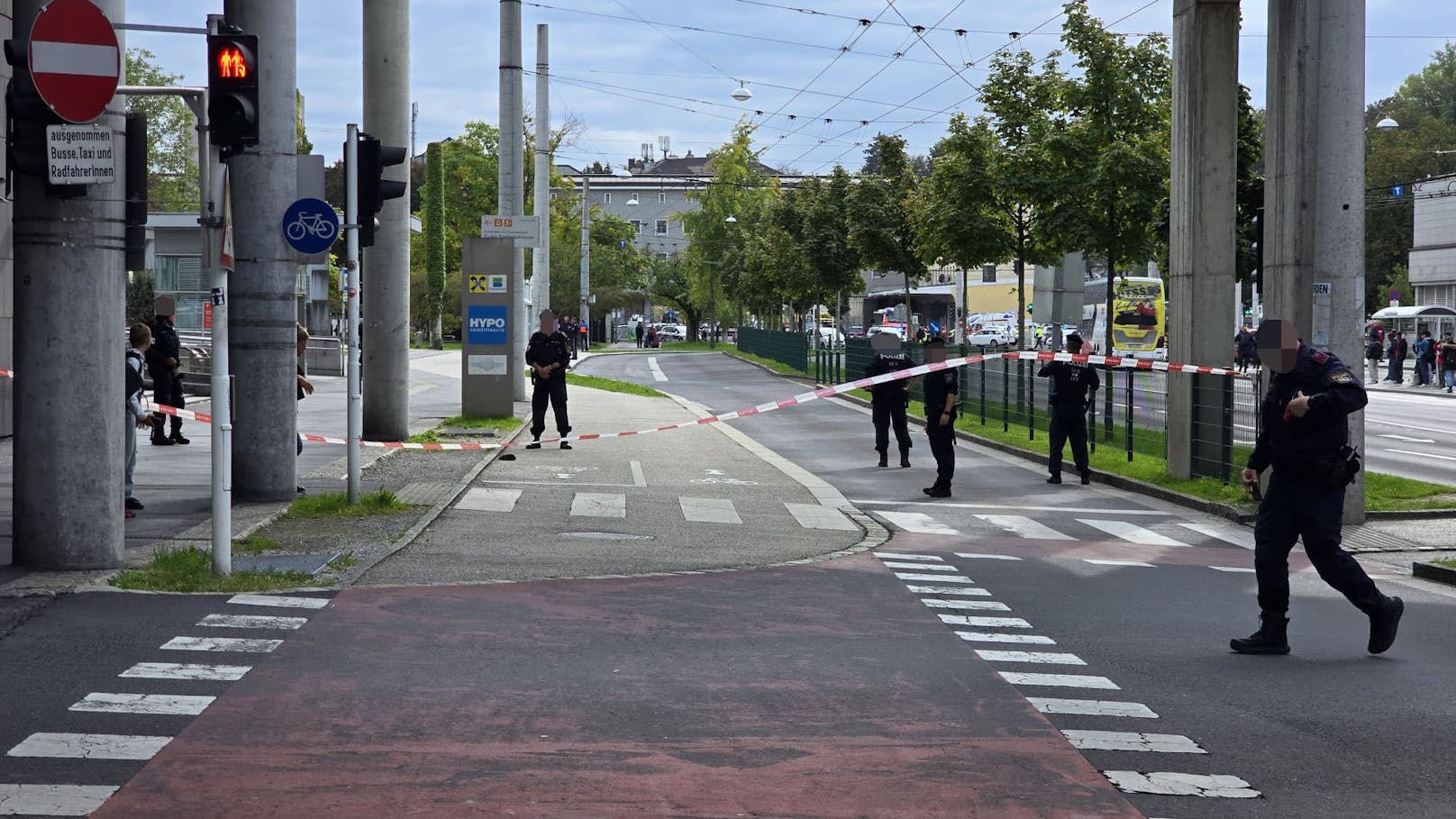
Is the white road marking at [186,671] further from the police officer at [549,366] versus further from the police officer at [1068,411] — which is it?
the police officer at [549,366]

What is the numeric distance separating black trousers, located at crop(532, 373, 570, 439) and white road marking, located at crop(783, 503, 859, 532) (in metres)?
5.76

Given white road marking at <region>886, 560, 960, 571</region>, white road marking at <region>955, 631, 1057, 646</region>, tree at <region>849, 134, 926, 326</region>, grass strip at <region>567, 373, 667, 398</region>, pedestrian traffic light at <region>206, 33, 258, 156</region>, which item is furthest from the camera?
tree at <region>849, 134, 926, 326</region>

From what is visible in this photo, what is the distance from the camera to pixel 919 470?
72.3 feet

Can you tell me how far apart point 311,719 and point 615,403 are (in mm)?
28785

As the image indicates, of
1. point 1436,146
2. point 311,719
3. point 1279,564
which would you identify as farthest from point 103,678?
point 1436,146

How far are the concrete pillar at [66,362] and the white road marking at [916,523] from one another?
733cm

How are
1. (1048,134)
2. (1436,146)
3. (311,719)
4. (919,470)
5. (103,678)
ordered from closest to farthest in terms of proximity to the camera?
(311,719)
(103,678)
(919,470)
(1048,134)
(1436,146)

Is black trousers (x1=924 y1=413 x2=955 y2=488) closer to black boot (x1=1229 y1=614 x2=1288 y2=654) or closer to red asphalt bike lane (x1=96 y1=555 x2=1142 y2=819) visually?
red asphalt bike lane (x1=96 y1=555 x2=1142 y2=819)

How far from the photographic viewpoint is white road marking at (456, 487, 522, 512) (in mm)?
15602

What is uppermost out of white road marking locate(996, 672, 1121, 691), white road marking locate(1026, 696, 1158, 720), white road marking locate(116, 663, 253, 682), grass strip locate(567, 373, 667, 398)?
grass strip locate(567, 373, 667, 398)

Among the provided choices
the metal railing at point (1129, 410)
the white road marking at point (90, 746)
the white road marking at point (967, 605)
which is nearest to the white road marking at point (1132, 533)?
the metal railing at point (1129, 410)

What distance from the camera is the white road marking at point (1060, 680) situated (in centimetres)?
795

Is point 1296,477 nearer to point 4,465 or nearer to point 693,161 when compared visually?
point 4,465

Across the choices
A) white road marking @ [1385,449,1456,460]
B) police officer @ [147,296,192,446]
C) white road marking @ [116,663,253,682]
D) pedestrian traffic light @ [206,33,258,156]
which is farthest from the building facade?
white road marking @ [116,663,253,682]
